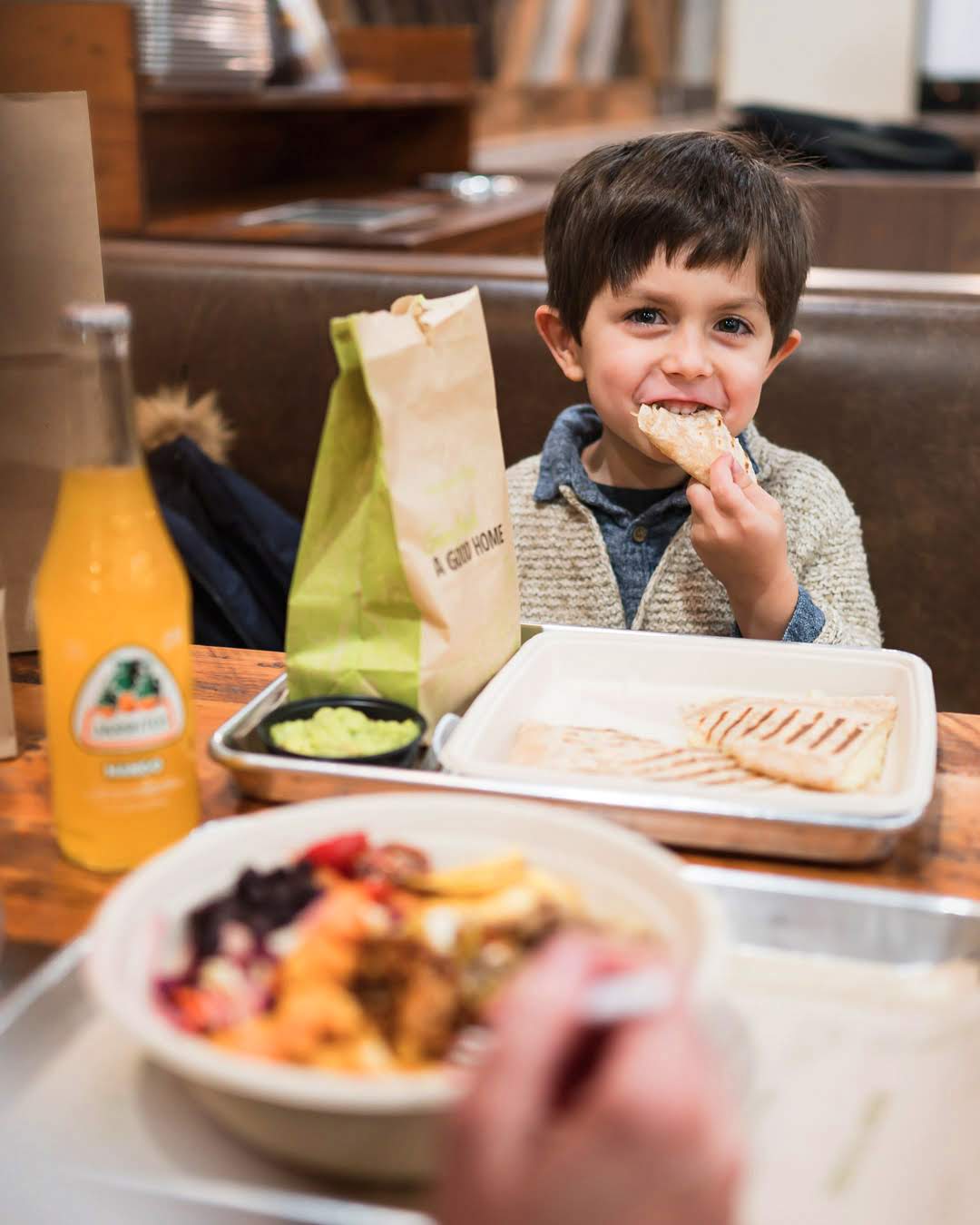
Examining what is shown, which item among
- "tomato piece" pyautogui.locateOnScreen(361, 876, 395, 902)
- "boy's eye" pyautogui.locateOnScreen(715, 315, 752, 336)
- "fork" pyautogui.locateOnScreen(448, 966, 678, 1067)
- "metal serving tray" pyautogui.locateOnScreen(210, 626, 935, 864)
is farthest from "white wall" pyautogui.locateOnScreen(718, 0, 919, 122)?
"fork" pyautogui.locateOnScreen(448, 966, 678, 1067)

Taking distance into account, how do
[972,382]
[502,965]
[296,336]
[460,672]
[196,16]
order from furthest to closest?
[196,16], [296,336], [972,382], [460,672], [502,965]

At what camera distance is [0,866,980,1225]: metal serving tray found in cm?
60

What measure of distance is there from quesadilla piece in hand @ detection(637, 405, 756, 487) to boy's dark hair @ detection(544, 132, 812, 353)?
0.17m

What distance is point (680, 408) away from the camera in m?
1.53

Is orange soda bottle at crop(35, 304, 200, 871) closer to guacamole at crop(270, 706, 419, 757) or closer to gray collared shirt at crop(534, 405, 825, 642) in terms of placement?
guacamole at crop(270, 706, 419, 757)

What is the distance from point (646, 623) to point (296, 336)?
953 mm

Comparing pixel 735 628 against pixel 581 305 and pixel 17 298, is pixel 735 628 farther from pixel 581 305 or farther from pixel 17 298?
pixel 17 298

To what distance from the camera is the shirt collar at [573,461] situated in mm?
1697

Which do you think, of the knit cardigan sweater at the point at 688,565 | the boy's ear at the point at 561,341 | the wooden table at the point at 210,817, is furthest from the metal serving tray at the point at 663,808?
the boy's ear at the point at 561,341

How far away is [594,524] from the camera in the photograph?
168 centimetres

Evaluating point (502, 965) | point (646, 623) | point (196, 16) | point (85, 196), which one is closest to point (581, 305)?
point (646, 623)

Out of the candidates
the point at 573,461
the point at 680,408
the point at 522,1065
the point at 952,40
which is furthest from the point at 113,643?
the point at 952,40

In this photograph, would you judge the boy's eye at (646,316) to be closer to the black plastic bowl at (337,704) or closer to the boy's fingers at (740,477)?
→ the boy's fingers at (740,477)

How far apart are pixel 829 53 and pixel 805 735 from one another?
311 inches
